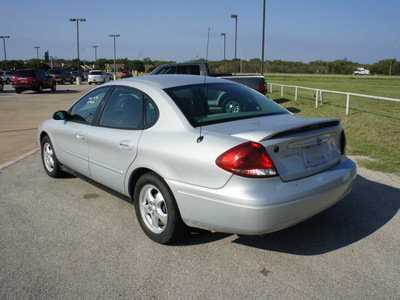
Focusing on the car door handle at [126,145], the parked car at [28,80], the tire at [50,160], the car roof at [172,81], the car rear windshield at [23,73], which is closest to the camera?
the car door handle at [126,145]

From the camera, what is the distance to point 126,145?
149 inches

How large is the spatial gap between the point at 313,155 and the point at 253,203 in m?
0.85

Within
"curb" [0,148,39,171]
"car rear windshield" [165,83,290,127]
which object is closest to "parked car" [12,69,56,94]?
"curb" [0,148,39,171]

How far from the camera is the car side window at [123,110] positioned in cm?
389

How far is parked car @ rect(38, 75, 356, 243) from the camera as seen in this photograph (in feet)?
9.61

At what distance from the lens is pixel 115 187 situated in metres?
4.10

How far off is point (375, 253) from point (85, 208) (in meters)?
3.23

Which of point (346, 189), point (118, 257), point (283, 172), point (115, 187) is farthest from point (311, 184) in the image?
point (115, 187)

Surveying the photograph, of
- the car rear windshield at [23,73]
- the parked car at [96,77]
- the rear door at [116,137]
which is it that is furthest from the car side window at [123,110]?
the parked car at [96,77]

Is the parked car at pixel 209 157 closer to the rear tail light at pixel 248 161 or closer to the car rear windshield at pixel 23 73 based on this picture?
the rear tail light at pixel 248 161

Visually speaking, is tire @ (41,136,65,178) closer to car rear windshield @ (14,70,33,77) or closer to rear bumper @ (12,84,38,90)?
rear bumper @ (12,84,38,90)

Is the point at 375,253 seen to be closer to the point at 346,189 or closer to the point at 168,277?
the point at 346,189

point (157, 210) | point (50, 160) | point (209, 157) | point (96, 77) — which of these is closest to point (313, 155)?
point (209, 157)

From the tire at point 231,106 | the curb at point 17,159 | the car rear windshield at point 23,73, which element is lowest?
the curb at point 17,159
